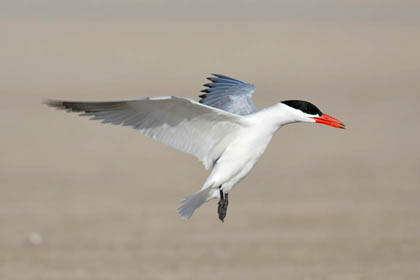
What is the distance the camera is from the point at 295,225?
13391 mm

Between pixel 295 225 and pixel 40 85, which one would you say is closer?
pixel 295 225

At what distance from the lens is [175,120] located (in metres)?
7.76

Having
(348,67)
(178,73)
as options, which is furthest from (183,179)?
(348,67)

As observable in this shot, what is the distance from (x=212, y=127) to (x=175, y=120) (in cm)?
30

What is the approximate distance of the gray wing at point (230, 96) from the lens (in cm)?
896

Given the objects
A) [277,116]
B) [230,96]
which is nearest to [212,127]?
[277,116]

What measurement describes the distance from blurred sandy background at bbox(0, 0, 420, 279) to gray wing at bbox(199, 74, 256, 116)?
2.69 m

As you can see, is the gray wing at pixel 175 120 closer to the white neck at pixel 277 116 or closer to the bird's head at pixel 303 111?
the white neck at pixel 277 116

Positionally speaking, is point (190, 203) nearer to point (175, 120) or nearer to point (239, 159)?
point (239, 159)

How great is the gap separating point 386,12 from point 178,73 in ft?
57.1

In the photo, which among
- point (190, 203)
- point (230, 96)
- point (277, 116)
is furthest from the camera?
point (230, 96)

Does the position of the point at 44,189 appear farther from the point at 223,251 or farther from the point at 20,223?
the point at 223,251

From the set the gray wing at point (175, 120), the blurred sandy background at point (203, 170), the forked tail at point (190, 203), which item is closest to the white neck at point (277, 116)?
the gray wing at point (175, 120)

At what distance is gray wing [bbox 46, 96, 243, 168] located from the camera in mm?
7531
